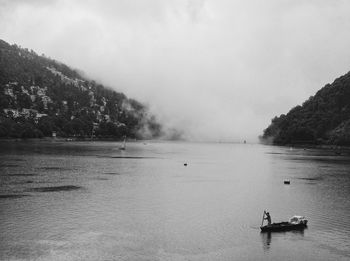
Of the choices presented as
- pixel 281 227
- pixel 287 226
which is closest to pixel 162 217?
pixel 281 227

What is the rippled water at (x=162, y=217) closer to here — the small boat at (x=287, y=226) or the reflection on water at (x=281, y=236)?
the reflection on water at (x=281, y=236)

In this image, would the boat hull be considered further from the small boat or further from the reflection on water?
the reflection on water

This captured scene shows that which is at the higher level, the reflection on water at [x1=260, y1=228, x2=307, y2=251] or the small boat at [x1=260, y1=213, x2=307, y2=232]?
the small boat at [x1=260, y1=213, x2=307, y2=232]

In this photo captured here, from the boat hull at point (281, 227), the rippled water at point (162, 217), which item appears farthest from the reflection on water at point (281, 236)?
the boat hull at point (281, 227)

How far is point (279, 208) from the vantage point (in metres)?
107

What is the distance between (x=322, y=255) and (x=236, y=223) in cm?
2272

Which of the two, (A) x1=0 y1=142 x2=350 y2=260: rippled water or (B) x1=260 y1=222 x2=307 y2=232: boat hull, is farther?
(B) x1=260 y1=222 x2=307 y2=232: boat hull

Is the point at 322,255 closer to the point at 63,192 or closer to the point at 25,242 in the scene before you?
→ the point at 25,242

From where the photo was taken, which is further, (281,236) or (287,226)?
(287,226)

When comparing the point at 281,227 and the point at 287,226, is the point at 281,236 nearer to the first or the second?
the point at 281,227

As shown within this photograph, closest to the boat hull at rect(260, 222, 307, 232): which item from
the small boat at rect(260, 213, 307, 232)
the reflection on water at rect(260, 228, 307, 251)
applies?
the small boat at rect(260, 213, 307, 232)

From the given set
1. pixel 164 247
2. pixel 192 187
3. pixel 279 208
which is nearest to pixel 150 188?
pixel 192 187

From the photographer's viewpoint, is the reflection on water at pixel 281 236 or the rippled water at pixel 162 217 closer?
the rippled water at pixel 162 217

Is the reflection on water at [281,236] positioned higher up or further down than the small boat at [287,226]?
further down
